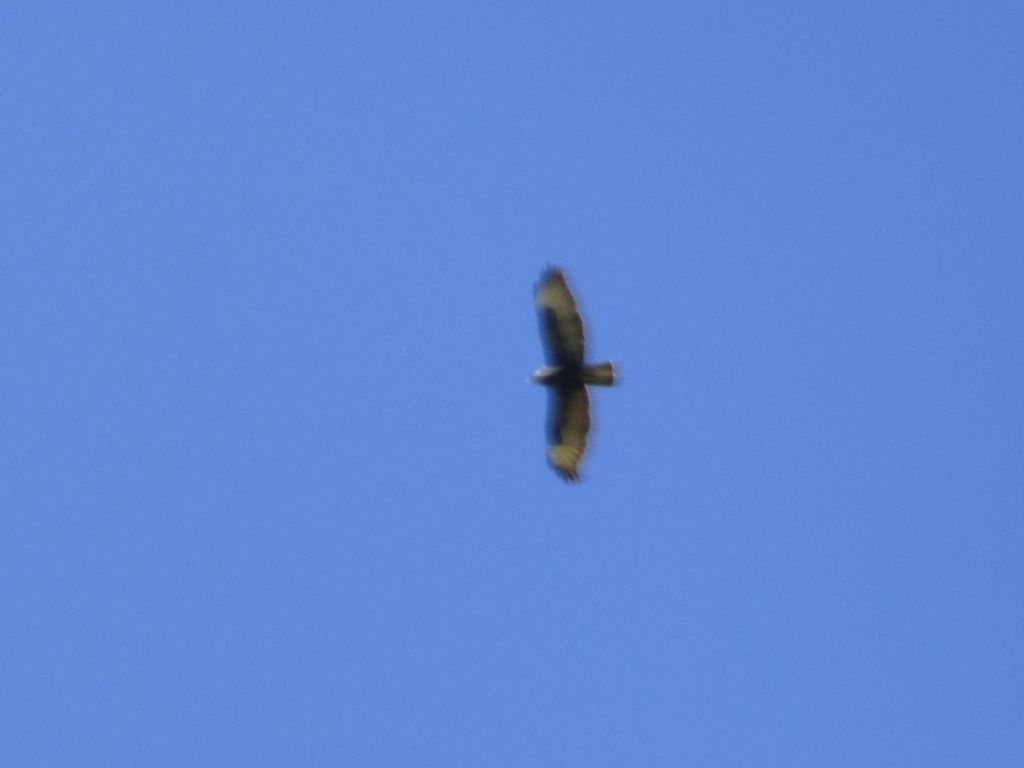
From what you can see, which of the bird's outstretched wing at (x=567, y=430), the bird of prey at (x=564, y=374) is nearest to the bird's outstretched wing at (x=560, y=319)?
the bird of prey at (x=564, y=374)

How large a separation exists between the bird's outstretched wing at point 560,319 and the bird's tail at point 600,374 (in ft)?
1.06

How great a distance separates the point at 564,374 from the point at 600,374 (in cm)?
81

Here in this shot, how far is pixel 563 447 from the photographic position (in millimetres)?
57125

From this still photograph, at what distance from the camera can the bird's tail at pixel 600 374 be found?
5609cm

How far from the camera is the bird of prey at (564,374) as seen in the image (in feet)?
185

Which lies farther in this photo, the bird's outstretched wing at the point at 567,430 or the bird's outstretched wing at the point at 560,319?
the bird's outstretched wing at the point at 567,430

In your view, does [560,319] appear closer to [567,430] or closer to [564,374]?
[564,374]

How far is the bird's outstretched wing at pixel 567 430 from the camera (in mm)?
56875

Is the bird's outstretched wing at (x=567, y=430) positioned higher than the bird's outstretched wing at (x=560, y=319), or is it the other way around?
the bird's outstretched wing at (x=560, y=319)

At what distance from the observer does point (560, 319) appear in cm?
5631

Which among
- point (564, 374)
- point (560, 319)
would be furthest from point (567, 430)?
point (560, 319)

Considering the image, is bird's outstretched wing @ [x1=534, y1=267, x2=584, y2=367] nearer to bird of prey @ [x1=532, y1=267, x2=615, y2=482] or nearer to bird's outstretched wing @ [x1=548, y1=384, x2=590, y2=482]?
bird of prey @ [x1=532, y1=267, x2=615, y2=482]

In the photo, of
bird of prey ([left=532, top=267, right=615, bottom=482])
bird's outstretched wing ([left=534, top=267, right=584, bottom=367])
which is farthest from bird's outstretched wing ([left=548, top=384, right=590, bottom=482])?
bird's outstretched wing ([left=534, top=267, right=584, bottom=367])

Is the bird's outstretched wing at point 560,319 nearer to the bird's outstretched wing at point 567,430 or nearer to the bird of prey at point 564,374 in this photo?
the bird of prey at point 564,374
